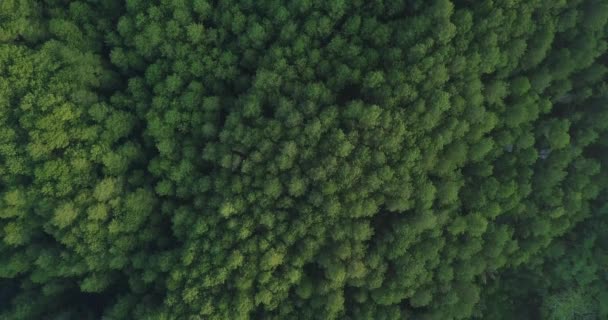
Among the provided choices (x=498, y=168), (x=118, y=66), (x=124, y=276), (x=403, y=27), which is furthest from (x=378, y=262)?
(x=118, y=66)

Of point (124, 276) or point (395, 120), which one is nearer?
point (395, 120)

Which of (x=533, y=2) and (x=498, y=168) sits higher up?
(x=533, y=2)

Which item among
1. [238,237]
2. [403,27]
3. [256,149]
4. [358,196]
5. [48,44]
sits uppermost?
[403,27]

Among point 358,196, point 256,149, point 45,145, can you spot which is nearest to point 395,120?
point 358,196

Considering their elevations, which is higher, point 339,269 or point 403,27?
point 403,27

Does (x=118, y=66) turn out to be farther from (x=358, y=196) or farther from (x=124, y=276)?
(x=358, y=196)

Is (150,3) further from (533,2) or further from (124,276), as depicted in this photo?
(533,2)
